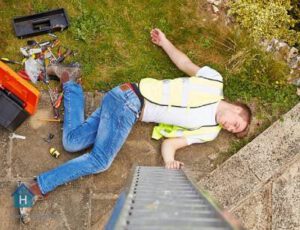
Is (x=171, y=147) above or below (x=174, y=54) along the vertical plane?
below

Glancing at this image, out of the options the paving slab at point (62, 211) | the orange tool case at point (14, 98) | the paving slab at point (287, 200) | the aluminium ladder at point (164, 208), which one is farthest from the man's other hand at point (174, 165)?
the orange tool case at point (14, 98)

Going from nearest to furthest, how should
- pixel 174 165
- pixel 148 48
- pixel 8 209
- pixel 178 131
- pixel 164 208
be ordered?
pixel 164 208 → pixel 174 165 → pixel 8 209 → pixel 178 131 → pixel 148 48

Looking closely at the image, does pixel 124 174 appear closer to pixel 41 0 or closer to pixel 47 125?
pixel 47 125

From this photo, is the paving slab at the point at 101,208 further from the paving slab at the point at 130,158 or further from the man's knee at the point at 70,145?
the man's knee at the point at 70,145

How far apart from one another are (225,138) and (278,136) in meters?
0.55

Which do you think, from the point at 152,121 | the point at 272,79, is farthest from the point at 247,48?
the point at 152,121

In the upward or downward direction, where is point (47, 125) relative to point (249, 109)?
downward

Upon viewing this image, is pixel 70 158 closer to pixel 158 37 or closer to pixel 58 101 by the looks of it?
pixel 58 101

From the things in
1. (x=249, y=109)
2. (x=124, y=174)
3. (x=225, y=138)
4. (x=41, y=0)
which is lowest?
(x=124, y=174)

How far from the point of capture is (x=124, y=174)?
512 centimetres

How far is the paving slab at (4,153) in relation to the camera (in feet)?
16.3

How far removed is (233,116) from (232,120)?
40 millimetres

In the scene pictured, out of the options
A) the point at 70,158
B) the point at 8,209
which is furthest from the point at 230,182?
the point at 8,209

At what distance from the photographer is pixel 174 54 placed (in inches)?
205
